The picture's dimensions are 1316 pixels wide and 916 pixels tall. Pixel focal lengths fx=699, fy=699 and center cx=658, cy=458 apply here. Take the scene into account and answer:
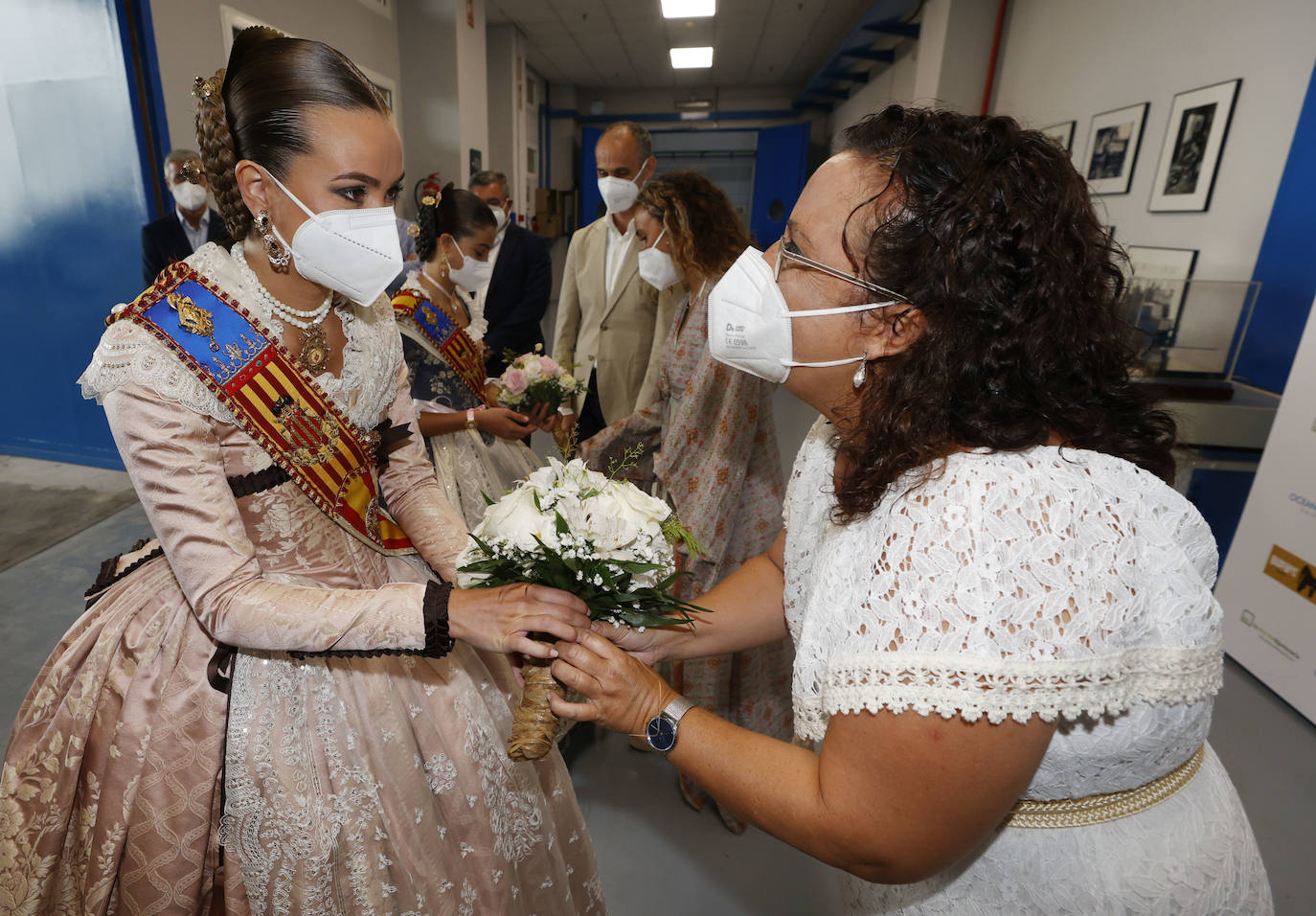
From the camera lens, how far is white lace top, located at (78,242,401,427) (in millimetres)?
1093

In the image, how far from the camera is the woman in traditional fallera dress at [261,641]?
112 cm

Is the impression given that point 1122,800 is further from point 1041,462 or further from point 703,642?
point 703,642

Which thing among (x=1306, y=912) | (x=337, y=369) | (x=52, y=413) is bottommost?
(x=1306, y=912)

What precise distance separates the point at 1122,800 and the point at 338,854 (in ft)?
3.96

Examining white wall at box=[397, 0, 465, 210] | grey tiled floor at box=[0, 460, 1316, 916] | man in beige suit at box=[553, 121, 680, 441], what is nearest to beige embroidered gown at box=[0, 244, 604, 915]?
grey tiled floor at box=[0, 460, 1316, 916]

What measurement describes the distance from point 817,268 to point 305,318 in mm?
967

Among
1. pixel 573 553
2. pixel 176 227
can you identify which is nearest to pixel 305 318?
pixel 573 553

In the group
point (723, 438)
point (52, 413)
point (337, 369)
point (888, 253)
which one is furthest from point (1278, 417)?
point (52, 413)

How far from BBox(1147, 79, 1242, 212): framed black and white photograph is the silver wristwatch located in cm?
418

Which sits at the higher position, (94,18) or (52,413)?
(94,18)

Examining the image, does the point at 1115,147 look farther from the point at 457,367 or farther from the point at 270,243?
the point at 270,243

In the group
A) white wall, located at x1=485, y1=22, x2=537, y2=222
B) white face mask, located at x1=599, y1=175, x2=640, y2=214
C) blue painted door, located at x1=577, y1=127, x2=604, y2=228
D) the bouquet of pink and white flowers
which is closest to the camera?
the bouquet of pink and white flowers

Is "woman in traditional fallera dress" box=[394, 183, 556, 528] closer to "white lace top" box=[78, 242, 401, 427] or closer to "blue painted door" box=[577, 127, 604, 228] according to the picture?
"white lace top" box=[78, 242, 401, 427]

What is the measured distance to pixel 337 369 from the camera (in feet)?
4.66
